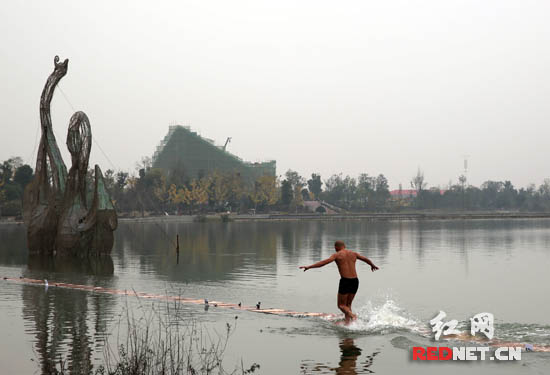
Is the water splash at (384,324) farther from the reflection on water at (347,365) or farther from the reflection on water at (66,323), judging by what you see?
the reflection on water at (66,323)

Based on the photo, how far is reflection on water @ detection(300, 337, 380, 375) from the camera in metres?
14.2

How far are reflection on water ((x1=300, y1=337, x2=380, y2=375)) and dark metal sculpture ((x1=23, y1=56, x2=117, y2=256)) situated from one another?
26.6m

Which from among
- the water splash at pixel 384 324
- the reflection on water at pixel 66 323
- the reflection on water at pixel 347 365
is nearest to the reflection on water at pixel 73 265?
the reflection on water at pixel 66 323

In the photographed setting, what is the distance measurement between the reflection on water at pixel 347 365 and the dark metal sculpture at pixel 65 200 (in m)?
26.6

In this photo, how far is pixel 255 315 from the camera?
21172 mm

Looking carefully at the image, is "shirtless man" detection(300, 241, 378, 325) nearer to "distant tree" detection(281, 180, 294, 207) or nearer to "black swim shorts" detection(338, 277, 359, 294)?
"black swim shorts" detection(338, 277, 359, 294)

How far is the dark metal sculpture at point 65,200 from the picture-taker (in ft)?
130

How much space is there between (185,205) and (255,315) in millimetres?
126956

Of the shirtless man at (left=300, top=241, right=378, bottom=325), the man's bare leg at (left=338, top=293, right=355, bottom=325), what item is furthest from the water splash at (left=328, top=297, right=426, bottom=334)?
the shirtless man at (left=300, top=241, right=378, bottom=325)

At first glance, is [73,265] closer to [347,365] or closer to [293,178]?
[347,365]

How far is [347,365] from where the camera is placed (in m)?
14.7

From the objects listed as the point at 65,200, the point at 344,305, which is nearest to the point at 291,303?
the point at 344,305

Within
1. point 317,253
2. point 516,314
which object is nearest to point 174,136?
point 317,253

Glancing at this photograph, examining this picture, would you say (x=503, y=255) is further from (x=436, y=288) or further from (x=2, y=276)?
(x=2, y=276)
